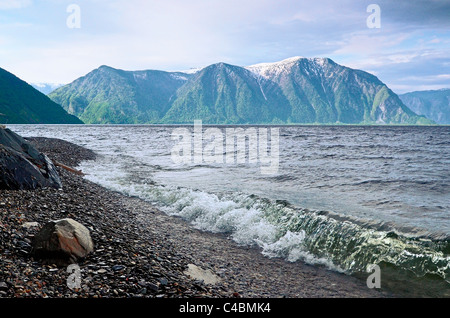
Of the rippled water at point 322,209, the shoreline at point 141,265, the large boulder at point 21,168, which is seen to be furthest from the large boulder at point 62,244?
the rippled water at point 322,209

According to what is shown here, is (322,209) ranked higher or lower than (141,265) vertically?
lower

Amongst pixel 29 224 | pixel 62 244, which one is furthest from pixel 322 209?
pixel 29 224

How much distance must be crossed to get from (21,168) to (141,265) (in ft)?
29.0

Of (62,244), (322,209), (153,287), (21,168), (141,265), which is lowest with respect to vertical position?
(322,209)

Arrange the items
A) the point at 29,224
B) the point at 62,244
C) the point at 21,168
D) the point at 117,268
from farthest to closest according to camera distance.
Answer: the point at 21,168 → the point at 29,224 → the point at 62,244 → the point at 117,268

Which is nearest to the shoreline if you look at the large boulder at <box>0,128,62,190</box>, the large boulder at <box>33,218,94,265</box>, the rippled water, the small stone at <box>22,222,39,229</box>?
the small stone at <box>22,222,39,229</box>

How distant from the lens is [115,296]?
→ 627 cm

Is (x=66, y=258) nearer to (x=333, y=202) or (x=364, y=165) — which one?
(x=333, y=202)

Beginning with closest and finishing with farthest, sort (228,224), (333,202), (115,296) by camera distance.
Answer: (115,296) → (228,224) → (333,202)

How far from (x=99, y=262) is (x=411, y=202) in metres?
17.6

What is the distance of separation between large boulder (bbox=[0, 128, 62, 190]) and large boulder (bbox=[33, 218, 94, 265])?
5674 mm

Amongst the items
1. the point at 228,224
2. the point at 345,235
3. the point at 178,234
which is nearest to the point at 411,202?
the point at 345,235

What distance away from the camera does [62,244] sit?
7.42 metres

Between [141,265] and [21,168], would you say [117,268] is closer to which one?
[141,265]
